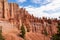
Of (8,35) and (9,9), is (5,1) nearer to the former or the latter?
(9,9)

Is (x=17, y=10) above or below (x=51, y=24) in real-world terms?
above

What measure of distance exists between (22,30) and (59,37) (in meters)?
50.4

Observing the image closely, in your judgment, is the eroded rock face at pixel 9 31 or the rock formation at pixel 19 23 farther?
the rock formation at pixel 19 23

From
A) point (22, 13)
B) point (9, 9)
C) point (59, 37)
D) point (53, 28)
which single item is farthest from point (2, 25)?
point (53, 28)

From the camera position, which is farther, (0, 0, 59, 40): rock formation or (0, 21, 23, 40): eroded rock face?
(0, 0, 59, 40): rock formation

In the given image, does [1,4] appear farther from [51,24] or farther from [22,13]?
[51,24]

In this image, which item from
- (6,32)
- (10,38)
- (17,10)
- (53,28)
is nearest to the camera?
(10,38)

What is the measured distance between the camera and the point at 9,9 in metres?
117

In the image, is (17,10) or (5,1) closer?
(5,1)

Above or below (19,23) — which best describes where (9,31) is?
below

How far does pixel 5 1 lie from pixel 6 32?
104 feet

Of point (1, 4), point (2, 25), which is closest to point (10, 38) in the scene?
point (2, 25)

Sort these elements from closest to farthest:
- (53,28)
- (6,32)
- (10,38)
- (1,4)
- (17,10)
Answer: (10,38) < (6,32) < (1,4) < (17,10) < (53,28)

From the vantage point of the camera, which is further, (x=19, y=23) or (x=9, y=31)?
(x=19, y=23)
